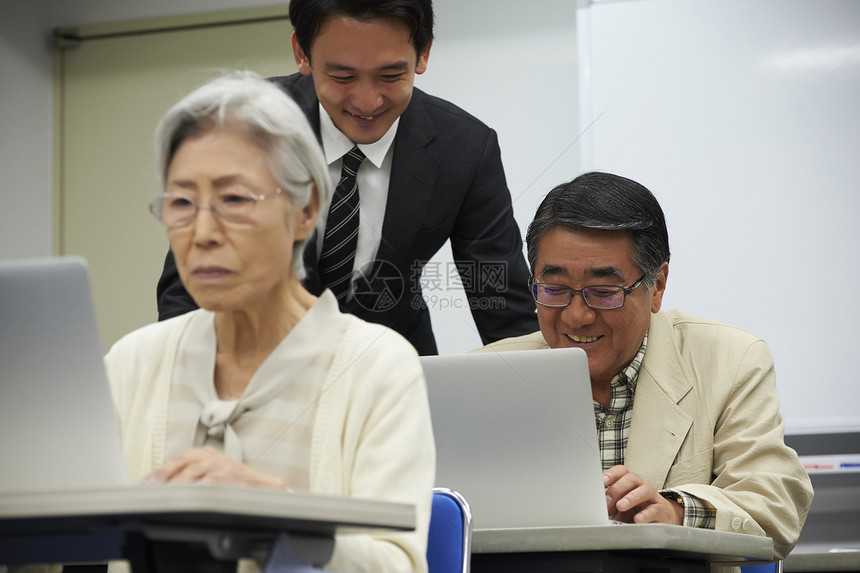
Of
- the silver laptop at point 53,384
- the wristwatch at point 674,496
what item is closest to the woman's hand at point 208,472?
the silver laptop at point 53,384

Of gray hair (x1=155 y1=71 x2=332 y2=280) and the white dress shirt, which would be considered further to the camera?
the white dress shirt

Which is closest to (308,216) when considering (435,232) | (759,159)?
(435,232)

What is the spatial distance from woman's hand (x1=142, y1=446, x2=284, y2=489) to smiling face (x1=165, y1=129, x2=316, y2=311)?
16 cm

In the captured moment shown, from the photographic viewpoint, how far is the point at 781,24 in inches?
112

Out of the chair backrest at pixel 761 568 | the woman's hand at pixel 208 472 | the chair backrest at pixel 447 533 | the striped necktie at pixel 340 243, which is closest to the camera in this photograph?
the woman's hand at pixel 208 472

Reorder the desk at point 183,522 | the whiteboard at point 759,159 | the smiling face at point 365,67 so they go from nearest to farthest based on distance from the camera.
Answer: the desk at point 183,522
the smiling face at point 365,67
the whiteboard at point 759,159

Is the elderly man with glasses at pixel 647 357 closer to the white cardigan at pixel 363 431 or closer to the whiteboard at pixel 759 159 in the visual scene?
the white cardigan at pixel 363 431

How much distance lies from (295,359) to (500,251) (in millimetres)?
550

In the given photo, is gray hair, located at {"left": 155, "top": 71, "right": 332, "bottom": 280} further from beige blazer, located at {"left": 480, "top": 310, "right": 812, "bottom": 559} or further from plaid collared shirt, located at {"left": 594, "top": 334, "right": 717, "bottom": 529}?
plaid collared shirt, located at {"left": 594, "top": 334, "right": 717, "bottom": 529}

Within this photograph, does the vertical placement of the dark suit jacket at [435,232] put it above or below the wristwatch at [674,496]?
above

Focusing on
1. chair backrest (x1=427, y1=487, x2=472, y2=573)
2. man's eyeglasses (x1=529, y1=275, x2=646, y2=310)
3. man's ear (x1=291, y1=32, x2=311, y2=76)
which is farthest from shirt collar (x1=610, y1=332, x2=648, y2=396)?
man's ear (x1=291, y1=32, x2=311, y2=76)

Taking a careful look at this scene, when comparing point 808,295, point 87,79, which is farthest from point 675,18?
point 87,79

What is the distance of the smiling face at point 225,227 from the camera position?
87 centimetres

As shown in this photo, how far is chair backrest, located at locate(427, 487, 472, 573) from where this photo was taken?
3.82 feet
